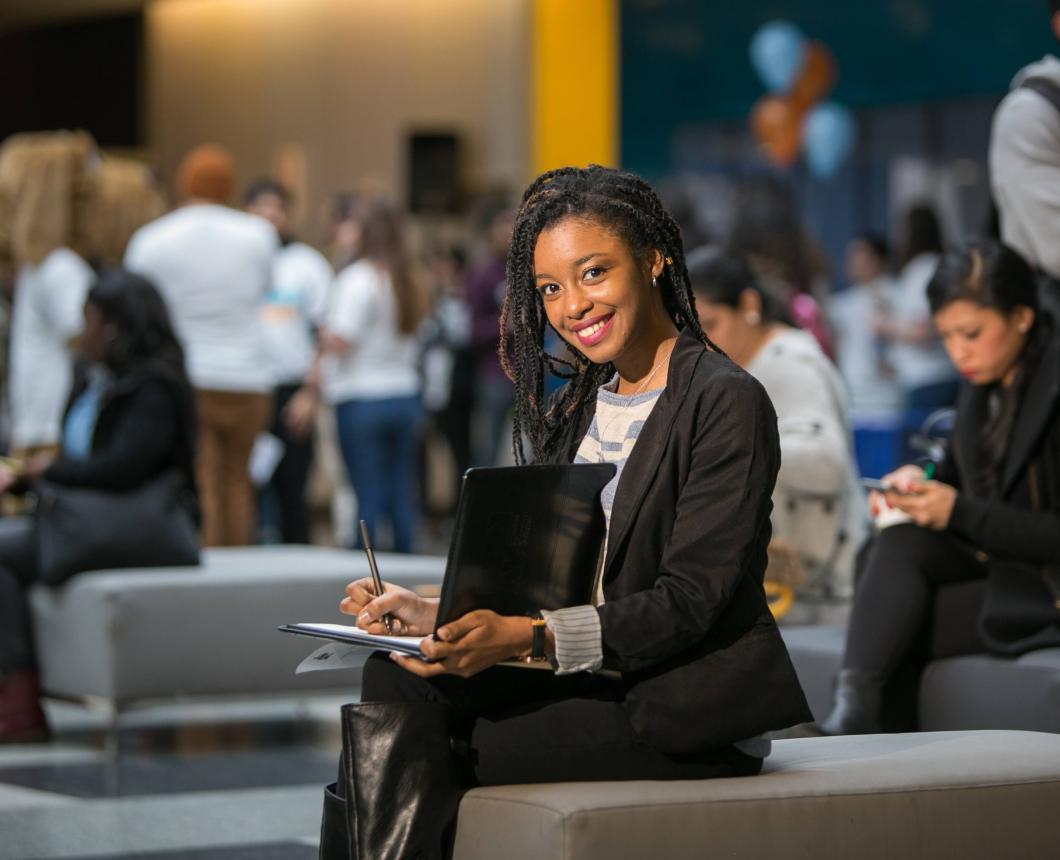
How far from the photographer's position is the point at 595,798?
2.48m

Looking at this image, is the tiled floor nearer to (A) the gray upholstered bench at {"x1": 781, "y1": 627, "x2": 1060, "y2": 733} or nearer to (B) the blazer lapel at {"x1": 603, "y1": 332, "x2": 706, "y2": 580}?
(A) the gray upholstered bench at {"x1": 781, "y1": 627, "x2": 1060, "y2": 733}

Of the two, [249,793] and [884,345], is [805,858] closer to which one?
[249,793]

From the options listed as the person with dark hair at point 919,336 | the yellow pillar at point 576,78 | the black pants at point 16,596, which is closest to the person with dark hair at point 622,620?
the black pants at point 16,596

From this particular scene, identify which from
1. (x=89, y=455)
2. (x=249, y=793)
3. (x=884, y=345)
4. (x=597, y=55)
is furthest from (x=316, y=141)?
(x=249, y=793)

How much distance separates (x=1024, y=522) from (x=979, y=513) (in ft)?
0.30

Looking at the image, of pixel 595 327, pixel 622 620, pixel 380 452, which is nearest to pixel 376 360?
pixel 380 452

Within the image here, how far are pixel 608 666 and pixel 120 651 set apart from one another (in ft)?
9.39

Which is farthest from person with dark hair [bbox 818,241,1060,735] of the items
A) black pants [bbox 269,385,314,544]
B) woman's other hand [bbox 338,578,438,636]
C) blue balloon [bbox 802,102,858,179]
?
blue balloon [bbox 802,102,858,179]

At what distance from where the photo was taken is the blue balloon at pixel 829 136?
1177cm

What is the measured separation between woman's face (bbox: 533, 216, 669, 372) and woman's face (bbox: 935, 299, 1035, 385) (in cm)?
148

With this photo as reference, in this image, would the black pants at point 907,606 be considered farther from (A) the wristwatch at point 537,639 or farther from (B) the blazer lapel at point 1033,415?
(A) the wristwatch at point 537,639

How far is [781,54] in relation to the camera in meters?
11.8

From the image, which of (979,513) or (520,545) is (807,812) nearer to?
(520,545)

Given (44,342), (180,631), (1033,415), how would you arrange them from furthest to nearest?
1. (44,342)
2. (180,631)
3. (1033,415)
